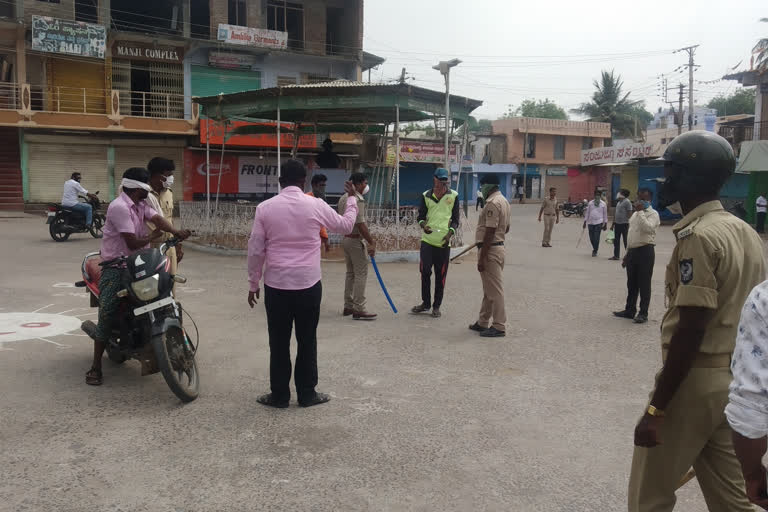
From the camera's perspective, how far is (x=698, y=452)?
86.4 inches

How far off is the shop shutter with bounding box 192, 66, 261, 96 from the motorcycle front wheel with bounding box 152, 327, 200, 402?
→ 2421 cm

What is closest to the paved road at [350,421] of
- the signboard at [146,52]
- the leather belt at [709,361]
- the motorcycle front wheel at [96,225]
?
the leather belt at [709,361]

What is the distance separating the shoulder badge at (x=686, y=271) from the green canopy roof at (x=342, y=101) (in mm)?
10825

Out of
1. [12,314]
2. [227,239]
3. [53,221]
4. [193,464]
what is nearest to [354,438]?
[193,464]

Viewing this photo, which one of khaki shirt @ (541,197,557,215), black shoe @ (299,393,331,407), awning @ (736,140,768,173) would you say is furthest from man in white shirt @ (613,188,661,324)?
awning @ (736,140,768,173)

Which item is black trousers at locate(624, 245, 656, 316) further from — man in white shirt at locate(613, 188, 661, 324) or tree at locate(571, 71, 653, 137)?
tree at locate(571, 71, 653, 137)

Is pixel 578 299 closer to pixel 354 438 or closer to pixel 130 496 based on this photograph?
pixel 354 438

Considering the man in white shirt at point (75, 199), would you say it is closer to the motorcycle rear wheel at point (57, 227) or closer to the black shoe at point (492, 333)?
the motorcycle rear wheel at point (57, 227)

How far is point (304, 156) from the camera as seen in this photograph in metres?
27.4

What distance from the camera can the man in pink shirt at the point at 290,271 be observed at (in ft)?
14.7

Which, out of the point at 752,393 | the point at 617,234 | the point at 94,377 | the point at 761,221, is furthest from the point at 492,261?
the point at 761,221

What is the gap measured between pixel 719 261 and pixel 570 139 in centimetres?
5320

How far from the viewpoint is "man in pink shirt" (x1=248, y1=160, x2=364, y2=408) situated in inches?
176

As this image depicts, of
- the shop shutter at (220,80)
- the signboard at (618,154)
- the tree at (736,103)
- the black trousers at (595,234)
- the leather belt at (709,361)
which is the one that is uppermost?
the tree at (736,103)
